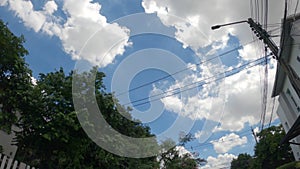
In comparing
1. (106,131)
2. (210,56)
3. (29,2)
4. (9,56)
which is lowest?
(106,131)

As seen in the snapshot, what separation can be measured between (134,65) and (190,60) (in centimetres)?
114

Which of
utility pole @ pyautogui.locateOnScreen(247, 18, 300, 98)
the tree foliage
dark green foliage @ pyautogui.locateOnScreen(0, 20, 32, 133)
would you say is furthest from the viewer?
the tree foliage

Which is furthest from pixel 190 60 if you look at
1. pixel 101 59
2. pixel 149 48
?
pixel 101 59

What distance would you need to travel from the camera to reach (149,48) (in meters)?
4.30

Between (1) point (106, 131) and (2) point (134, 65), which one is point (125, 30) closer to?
(2) point (134, 65)

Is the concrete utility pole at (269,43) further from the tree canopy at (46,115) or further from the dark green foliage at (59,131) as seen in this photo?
the dark green foliage at (59,131)

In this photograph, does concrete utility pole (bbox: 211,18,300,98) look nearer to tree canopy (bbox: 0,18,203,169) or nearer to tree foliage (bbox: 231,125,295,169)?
tree canopy (bbox: 0,18,203,169)

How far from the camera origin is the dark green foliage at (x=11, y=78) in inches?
208

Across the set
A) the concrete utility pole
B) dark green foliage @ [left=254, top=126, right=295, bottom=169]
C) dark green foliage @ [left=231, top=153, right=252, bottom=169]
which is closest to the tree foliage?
dark green foliage @ [left=254, top=126, right=295, bottom=169]

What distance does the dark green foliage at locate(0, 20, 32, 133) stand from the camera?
5293mm

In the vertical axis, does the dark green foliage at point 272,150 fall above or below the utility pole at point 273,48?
above

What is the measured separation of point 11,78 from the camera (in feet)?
18.0

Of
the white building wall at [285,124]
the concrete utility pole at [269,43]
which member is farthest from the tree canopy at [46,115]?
the white building wall at [285,124]

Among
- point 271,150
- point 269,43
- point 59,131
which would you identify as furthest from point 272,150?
point 59,131
